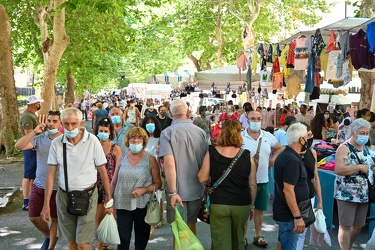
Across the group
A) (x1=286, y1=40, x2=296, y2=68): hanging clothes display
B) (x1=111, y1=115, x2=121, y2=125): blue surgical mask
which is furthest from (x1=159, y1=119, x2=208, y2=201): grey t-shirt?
(x1=286, y1=40, x2=296, y2=68): hanging clothes display

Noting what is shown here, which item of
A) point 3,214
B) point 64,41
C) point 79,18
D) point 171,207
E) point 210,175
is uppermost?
point 79,18

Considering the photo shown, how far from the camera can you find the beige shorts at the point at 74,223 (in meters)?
5.45

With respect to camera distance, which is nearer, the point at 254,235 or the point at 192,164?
the point at 192,164

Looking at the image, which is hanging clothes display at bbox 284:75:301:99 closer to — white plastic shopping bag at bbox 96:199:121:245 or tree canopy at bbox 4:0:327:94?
white plastic shopping bag at bbox 96:199:121:245

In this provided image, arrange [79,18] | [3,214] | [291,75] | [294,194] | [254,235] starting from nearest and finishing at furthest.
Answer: [294,194] → [254,235] → [3,214] → [291,75] → [79,18]

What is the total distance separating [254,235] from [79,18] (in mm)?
18634

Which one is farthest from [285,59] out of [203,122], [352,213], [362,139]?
[352,213]

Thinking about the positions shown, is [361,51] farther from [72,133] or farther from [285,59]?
[72,133]

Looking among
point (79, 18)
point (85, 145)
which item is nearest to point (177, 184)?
point (85, 145)

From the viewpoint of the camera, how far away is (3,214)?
936 centimetres

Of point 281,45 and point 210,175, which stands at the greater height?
point 281,45

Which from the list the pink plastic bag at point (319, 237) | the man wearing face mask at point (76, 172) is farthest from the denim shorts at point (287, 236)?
the man wearing face mask at point (76, 172)

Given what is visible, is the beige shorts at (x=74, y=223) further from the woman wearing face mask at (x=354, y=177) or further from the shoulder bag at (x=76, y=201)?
the woman wearing face mask at (x=354, y=177)

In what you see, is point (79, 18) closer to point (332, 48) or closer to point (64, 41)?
point (64, 41)
